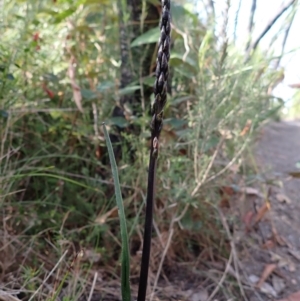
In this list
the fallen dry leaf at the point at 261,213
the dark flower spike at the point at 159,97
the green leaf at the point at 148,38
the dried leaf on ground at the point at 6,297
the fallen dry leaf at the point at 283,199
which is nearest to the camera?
the dark flower spike at the point at 159,97

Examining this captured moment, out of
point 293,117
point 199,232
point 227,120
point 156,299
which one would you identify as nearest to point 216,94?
point 227,120

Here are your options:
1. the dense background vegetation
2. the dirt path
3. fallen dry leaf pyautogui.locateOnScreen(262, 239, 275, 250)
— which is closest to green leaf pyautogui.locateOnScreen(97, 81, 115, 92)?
the dense background vegetation

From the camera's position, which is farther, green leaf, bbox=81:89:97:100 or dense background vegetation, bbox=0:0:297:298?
green leaf, bbox=81:89:97:100

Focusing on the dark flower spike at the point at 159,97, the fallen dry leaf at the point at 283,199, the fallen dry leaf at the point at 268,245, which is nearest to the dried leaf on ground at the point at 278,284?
the fallen dry leaf at the point at 268,245

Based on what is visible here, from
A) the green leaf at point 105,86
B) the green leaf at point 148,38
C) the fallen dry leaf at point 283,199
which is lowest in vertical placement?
the fallen dry leaf at point 283,199

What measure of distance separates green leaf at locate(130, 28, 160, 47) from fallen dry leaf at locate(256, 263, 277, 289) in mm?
621

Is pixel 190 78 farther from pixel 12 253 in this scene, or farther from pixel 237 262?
pixel 12 253

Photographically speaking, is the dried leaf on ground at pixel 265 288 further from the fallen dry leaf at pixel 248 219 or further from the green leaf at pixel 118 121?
the green leaf at pixel 118 121

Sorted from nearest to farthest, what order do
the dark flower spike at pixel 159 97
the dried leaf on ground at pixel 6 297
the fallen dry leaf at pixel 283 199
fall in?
the dark flower spike at pixel 159 97, the dried leaf on ground at pixel 6 297, the fallen dry leaf at pixel 283 199

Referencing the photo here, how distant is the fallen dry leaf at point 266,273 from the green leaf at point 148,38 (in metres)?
0.62

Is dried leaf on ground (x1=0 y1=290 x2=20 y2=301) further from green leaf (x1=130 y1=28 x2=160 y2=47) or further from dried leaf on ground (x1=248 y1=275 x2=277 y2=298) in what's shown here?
green leaf (x1=130 y1=28 x2=160 y2=47)

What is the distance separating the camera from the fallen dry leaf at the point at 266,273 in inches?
47.0

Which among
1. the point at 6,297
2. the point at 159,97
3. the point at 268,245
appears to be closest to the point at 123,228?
the point at 159,97

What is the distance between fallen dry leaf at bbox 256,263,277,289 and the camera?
119 centimetres
